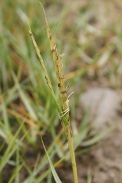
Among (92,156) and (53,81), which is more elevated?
(53,81)

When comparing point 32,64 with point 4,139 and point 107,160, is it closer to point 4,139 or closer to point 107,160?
point 4,139

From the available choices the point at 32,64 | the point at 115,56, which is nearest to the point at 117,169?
the point at 32,64

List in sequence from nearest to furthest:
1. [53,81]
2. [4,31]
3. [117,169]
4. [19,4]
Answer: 1. [117,169]
2. [53,81]
3. [4,31]
4. [19,4]

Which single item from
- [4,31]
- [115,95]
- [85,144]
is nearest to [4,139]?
[85,144]

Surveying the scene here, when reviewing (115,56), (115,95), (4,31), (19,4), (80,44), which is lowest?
(115,95)

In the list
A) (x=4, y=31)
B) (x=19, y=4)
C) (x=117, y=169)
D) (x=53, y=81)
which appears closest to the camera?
(x=117, y=169)

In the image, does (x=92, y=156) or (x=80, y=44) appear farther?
(x=80, y=44)

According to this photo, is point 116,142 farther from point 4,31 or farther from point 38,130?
point 4,31
